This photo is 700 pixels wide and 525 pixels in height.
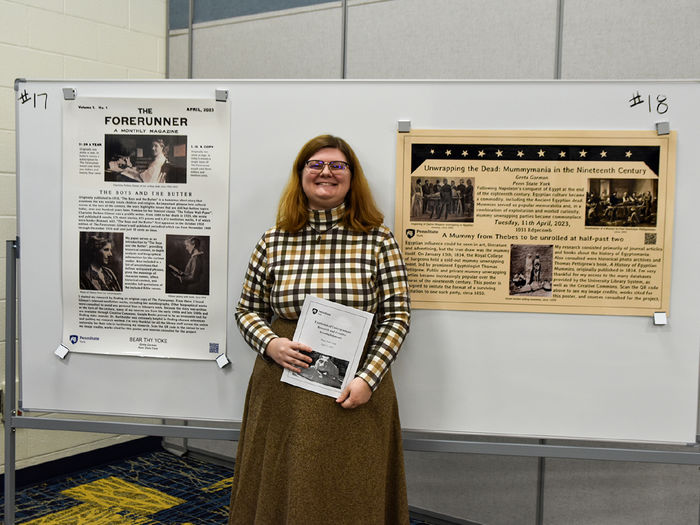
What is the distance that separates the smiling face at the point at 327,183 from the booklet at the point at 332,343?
1.00 feet

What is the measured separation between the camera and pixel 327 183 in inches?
68.1

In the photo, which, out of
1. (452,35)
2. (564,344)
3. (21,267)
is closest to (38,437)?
(21,267)

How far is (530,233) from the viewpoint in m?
1.79

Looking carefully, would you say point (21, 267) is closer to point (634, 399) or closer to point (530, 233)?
point (530, 233)

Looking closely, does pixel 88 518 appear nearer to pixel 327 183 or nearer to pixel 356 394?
pixel 356 394

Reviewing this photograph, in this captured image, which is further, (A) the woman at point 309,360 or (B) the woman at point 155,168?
(B) the woman at point 155,168

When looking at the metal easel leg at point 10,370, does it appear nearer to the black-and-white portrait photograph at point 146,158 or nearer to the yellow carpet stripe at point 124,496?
the black-and-white portrait photograph at point 146,158

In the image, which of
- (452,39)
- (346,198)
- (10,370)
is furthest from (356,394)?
(452,39)

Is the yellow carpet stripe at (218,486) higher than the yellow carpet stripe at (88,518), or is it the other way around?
the yellow carpet stripe at (88,518)

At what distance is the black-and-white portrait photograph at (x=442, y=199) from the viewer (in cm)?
180

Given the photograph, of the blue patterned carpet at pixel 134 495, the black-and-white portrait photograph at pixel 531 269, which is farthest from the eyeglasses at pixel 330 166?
the blue patterned carpet at pixel 134 495

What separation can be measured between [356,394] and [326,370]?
12 cm

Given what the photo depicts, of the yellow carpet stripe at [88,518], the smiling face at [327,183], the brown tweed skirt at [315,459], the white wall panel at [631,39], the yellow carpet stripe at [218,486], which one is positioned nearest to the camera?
the brown tweed skirt at [315,459]

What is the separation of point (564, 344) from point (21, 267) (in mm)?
1876
